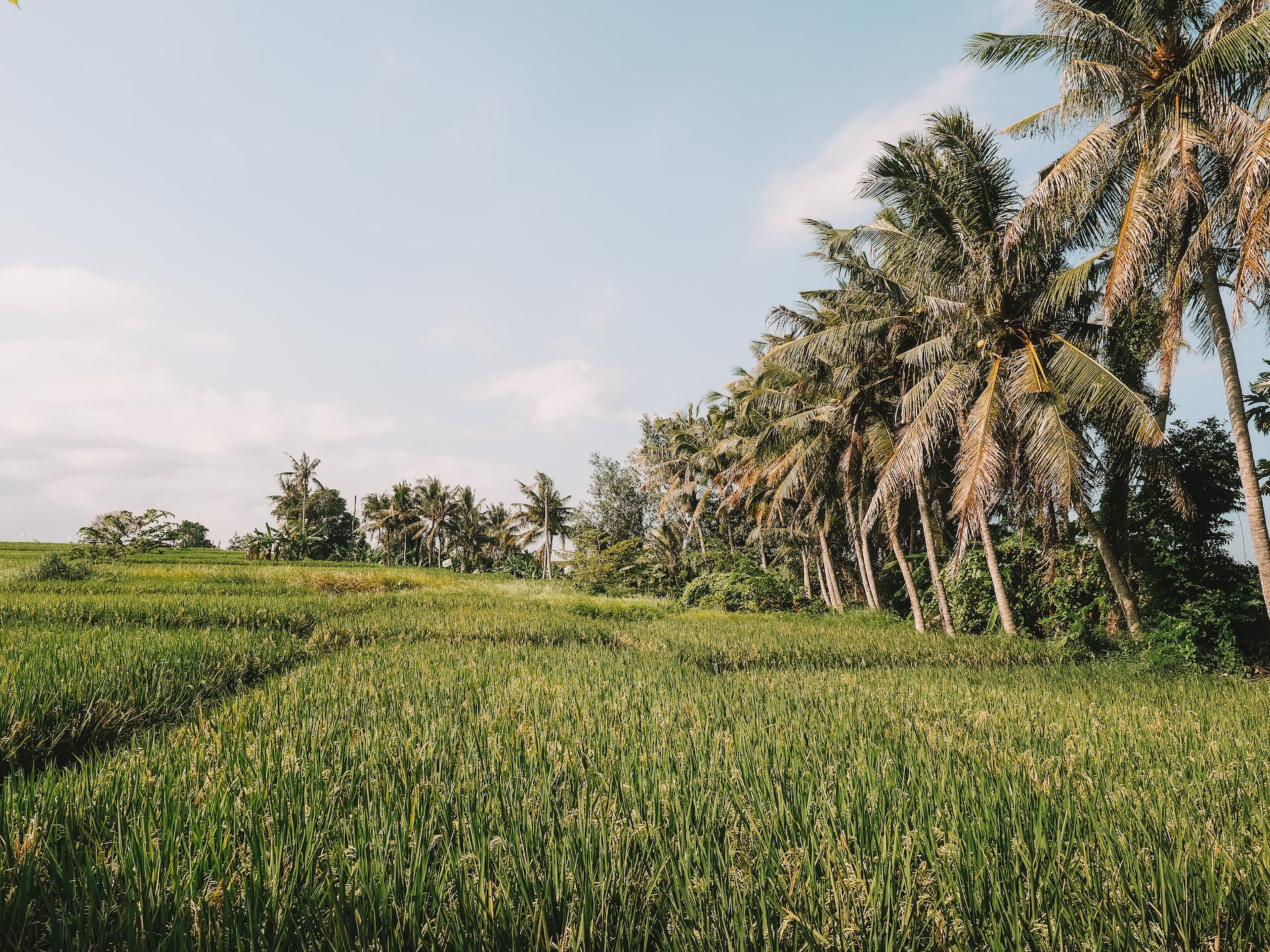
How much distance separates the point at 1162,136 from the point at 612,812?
9879 mm

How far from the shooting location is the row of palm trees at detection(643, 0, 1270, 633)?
695cm

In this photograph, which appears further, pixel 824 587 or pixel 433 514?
pixel 433 514

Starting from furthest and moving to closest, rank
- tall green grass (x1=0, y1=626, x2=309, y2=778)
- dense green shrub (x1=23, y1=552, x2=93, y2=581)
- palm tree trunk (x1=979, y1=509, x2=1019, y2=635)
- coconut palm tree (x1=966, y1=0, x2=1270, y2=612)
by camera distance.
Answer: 1. dense green shrub (x1=23, y1=552, x2=93, y2=581)
2. palm tree trunk (x1=979, y1=509, x2=1019, y2=635)
3. coconut palm tree (x1=966, y1=0, x2=1270, y2=612)
4. tall green grass (x1=0, y1=626, x2=309, y2=778)

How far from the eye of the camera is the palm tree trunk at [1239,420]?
691 cm

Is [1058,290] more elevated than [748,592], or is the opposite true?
[1058,290]

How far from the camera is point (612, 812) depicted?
2.21 metres

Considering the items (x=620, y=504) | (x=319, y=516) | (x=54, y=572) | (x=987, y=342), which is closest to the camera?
(x=987, y=342)

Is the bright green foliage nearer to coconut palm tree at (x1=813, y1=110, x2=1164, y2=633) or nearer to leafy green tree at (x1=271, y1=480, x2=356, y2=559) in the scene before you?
coconut palm tree at (x1=813, y1=110, x2=1164, y2=633)

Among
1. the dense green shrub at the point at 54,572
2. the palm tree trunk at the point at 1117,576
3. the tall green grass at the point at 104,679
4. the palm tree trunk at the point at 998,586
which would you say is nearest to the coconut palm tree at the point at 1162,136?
the palm tree trunk at the point at 1117,576

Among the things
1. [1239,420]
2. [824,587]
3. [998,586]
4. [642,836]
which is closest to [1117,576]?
[998,586]

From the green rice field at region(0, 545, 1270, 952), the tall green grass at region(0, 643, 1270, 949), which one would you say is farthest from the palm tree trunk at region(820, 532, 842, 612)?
the tall green grass at region(0, 643, 1270, 949)

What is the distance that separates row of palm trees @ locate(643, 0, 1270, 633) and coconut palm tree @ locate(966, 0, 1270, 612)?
1.0 inches

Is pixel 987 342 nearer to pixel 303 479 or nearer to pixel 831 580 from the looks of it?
pixel 831 580

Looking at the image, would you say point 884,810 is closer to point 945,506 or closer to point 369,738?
point 369,738
